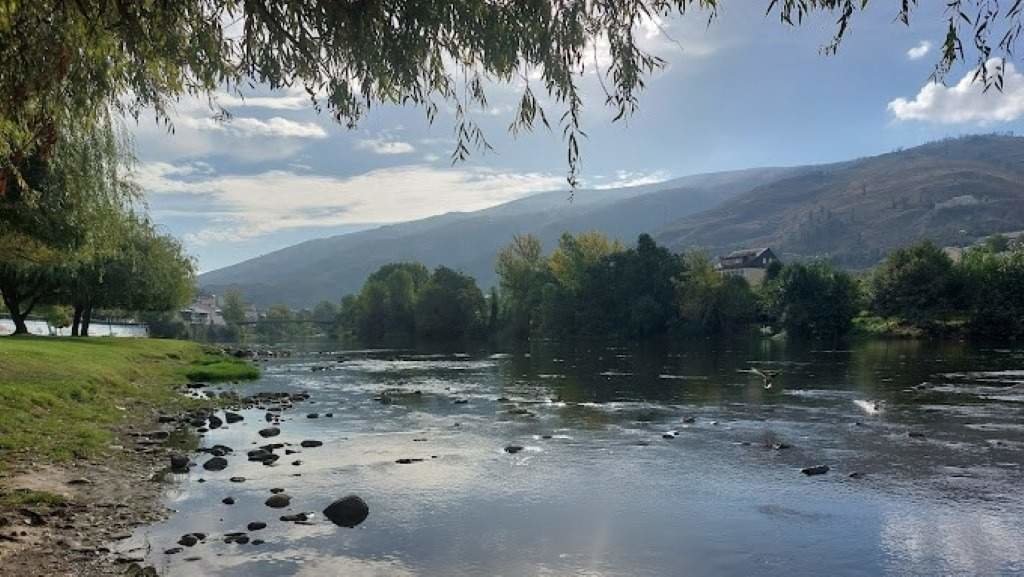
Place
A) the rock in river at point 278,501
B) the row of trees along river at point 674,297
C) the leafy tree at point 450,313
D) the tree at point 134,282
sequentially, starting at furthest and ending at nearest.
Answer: the leafy tree at point 450,313, the row of trees along river at point 674,297, the tree at point 134,282, the rock in river at point 278,501

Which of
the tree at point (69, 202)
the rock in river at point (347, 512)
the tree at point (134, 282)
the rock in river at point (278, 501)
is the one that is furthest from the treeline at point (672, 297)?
the tree at point (69, 202)

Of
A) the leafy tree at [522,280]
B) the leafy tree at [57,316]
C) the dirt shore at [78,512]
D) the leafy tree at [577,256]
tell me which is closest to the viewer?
the dirt shore at [78,512]

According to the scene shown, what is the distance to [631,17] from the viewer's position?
330 inches

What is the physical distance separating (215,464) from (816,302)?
103 m

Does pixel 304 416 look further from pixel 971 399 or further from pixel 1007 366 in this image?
pixel 1007 366

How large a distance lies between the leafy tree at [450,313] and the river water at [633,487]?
103749 mm

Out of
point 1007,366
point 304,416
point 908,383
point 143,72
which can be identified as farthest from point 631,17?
point 1007,366

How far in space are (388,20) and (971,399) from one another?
36.4m

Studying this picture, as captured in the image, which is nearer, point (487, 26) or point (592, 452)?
point (487, 26)

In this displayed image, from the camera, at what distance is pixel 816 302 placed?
11000cm

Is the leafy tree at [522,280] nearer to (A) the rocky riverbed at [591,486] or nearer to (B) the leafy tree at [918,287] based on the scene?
(B) the leafy tree at [918,287]

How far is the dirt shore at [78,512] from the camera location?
12.3 meters

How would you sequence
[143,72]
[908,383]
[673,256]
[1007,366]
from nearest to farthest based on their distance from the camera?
[143,72]
[908,383]
[1007,366]
[673,256]

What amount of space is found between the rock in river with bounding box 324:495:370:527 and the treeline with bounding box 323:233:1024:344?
96.8m
